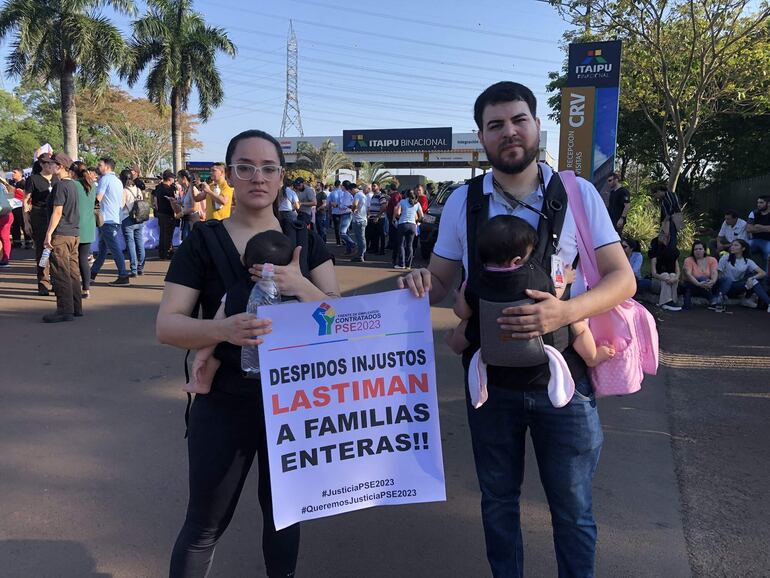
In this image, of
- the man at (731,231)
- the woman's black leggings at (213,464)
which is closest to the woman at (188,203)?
the woman's black leggings at (213,464)

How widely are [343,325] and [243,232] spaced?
0.49 meters

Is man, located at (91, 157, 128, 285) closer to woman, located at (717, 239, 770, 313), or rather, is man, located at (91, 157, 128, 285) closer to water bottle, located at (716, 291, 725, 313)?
water bottle, located at (716, 291, 725, 313)

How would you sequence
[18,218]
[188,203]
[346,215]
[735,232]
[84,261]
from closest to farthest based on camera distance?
1. [84,261]
2. [188,203]
3. [735,232]
4. [18,218]
5. [346,215]

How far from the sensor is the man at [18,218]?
44.2 ft

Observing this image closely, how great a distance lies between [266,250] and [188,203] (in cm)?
971

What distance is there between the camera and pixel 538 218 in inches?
80.9

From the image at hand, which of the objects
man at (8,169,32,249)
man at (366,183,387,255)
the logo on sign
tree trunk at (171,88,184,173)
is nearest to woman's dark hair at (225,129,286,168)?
the logo on sign

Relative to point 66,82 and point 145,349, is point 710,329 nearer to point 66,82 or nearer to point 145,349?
point 145,349

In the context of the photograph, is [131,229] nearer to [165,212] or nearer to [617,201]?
[165,212]

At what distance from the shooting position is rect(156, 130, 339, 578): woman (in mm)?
1996

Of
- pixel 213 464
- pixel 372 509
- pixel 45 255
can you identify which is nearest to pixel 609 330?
pixel 213 464

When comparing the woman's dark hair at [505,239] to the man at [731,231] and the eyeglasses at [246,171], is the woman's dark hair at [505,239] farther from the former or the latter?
the man at [731,231]

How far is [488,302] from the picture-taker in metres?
1.93

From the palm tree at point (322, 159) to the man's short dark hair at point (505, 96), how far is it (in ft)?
159
